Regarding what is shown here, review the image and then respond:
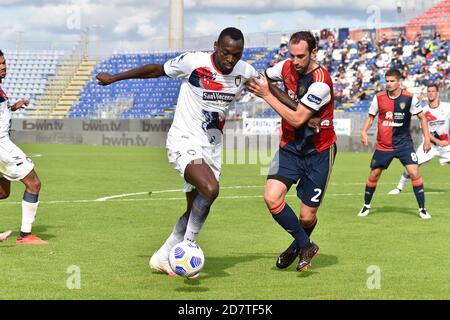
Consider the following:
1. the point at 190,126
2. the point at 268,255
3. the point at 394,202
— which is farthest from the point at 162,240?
the point at 394,202

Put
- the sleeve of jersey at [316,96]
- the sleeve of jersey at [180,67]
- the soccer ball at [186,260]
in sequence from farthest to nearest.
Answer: the sleeve of jersey at [316,96], the sleeve of jersey at [180,67], the soccer ball at [186,260]

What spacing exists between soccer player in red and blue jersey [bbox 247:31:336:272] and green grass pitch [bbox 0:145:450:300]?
468mm

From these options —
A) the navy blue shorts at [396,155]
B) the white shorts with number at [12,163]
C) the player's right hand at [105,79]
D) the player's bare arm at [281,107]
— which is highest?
the player's right hand at [105,79]

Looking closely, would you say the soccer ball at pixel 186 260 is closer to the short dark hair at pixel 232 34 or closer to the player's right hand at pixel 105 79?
the player's right hand at pixel 105 79

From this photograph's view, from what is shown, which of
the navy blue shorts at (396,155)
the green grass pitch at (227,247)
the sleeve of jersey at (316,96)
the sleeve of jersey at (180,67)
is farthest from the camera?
the navy blue shorts at (396,155)

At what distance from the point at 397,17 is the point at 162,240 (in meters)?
40.3

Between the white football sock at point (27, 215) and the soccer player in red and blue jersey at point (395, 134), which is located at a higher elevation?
the soccer player in red and blue jersey at point (395, 134)

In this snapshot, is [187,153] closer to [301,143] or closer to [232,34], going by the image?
[232,34]

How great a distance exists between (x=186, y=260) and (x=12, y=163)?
3870 millimetres

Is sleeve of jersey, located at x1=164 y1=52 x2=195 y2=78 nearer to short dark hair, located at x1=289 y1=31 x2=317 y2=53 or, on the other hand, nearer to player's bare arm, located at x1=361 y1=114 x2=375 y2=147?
short dark hair, located at x1=289 y1=31 x2=317 y2=53

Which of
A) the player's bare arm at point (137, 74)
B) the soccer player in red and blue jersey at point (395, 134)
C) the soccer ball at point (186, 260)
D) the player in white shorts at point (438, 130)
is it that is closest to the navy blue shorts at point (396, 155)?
the soccer player in red and blue jersey at point (395, 134)

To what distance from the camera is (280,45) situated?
49656 millimetres

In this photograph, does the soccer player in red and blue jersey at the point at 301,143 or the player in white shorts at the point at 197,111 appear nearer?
the player in white shorts at the point at 197,111

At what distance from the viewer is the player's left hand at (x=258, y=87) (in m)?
8.71
